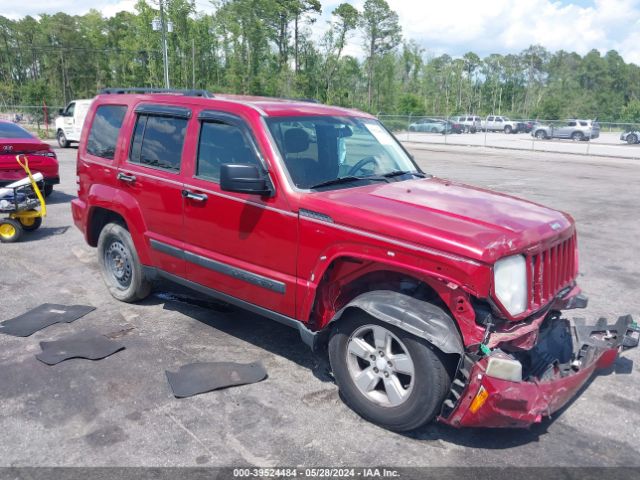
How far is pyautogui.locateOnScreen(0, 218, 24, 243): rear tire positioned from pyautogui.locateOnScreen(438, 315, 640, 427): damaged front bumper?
23.8ft

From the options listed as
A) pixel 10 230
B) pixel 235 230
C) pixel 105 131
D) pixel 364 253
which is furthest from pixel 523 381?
pixel 10 230

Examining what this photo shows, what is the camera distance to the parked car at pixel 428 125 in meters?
48.3

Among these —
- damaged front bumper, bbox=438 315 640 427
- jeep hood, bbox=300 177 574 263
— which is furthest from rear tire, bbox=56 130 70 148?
damaged front bumper, bbox=438 315 640 427

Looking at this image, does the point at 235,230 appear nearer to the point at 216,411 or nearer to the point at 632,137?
the point at 216,411

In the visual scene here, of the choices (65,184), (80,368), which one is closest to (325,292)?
(80,368)

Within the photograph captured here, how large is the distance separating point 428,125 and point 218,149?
46.1m

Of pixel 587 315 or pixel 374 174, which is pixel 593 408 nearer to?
pixel 587 315

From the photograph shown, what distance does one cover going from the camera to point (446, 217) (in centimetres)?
347

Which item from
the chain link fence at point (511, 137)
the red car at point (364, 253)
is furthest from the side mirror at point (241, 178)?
the chain link fence at point (511, 137)

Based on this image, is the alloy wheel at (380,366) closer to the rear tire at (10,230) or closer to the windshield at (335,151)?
the windshield at (335,151)

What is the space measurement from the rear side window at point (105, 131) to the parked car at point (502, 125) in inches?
2283

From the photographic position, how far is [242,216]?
13.9ft

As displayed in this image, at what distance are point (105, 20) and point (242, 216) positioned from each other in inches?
2829

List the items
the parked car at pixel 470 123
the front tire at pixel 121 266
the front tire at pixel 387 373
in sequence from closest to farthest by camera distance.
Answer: the front tire at pixel 387 373
the front tire at pixel 121 266
the parked car at pixel 470 123
